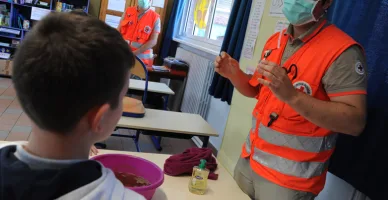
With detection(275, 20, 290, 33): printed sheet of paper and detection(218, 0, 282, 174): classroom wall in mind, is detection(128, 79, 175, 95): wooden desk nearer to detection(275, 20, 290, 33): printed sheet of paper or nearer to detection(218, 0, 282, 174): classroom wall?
detection(218, 0, 282, 174): classroom wall

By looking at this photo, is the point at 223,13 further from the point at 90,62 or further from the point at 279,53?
the point at 90,62

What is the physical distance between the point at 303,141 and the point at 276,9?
4.14 feet

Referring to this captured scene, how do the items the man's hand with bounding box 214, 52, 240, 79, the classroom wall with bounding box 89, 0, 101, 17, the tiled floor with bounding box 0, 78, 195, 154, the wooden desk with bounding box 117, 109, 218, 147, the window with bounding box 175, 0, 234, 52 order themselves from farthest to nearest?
the classroom wall with bounding box 89, 0, 101, 17 → the window with bounding box 175, 0, 234, 52 → the tiled floor with bounding box 0, 78, 195, 154 → the wooden desk with bounding box 117, 109, 218, 147 → the man's hand with bounding box 214, 52, 240, 79

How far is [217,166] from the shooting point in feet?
5.30

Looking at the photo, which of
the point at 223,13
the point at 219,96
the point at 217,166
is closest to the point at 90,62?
the point at 217,166

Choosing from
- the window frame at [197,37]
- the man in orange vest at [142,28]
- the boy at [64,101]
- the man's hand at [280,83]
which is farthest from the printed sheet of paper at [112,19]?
the boy at [64,101]

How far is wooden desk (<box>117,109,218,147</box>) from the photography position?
2222 millimetres

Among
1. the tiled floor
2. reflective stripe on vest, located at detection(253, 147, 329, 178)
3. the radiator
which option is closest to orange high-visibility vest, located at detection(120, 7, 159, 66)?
the radiator

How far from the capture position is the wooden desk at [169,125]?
2.22 m

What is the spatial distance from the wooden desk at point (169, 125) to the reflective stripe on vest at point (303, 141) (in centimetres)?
104

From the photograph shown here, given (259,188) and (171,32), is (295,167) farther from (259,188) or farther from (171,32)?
(171,32)

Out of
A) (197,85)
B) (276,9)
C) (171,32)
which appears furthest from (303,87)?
(171,32)

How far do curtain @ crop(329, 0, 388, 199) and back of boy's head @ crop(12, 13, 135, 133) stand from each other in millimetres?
1153

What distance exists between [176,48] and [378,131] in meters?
4.62
